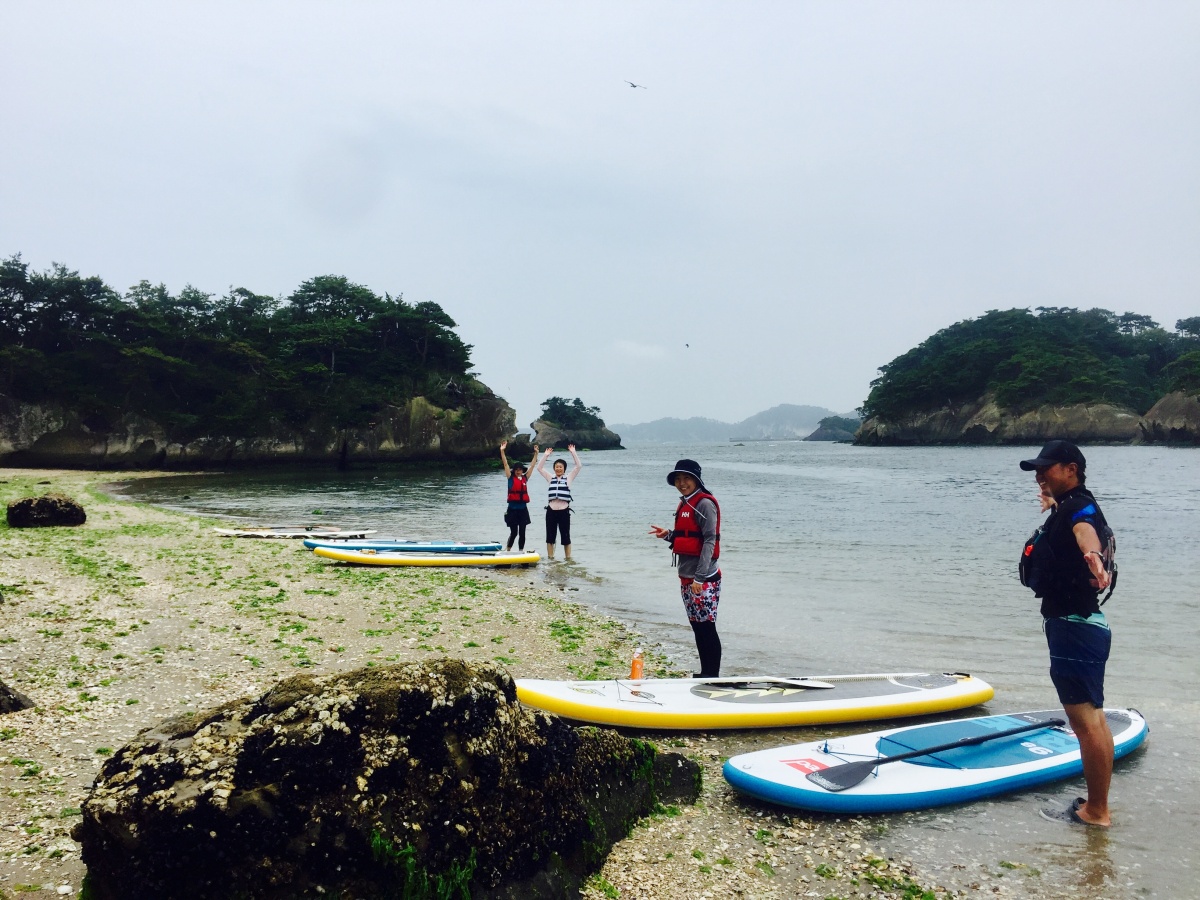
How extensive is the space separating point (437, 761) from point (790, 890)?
7.54 feet

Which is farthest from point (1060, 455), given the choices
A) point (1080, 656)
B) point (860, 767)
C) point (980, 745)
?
point (980, 745)

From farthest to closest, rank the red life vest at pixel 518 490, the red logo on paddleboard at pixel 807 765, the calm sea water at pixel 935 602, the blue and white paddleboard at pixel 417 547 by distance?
the blue and white paddleboard at pixel 417 547, the red life vest at pixel 518 490, the red logo on paddleboard at pixel 807 765, the calm sea water at pixel 935 602

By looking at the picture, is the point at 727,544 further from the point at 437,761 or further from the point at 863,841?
the point at 437,761

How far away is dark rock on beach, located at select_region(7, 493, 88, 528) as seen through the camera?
18.0 meters

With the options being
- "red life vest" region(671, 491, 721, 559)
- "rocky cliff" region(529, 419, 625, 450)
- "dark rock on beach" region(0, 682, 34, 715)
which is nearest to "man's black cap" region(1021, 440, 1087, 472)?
"red life vest" region(671, 491, 721, 559)

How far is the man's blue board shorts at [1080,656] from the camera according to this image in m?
4.77

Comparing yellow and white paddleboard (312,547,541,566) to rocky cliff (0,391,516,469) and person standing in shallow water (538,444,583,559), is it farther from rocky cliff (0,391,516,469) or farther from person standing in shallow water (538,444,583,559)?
rocky cliff (0,391,516,469)

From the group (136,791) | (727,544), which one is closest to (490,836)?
(136,791)

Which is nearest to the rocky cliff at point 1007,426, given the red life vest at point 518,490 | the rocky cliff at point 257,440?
the rocky cliff at point 257,440

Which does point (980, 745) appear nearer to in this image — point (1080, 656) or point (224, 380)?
point (1080, 656)

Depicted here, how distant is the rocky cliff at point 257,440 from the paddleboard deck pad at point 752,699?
59.9m

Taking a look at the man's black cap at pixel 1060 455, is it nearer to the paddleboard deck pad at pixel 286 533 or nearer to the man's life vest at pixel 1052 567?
the man's life vest at pixel 1052 567

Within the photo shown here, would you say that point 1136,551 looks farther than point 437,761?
Yes

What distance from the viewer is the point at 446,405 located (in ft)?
238
